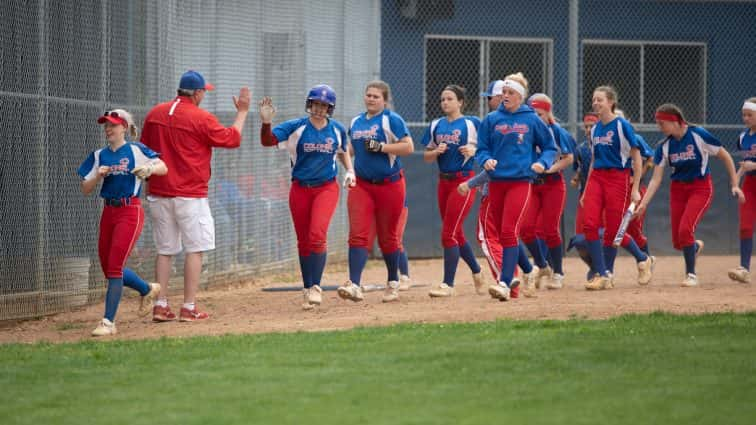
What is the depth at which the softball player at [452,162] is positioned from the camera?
11.6 m

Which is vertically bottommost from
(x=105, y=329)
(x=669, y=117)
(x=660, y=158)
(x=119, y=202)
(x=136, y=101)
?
(x=105, y=329)

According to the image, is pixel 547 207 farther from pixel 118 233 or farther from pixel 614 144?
pixel 118 233

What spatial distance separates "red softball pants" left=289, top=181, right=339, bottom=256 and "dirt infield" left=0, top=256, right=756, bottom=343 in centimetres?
59

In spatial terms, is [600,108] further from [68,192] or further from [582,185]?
[68,192]

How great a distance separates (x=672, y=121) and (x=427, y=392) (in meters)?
6.84

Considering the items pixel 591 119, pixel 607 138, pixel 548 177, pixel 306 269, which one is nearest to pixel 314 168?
pixel 306 269

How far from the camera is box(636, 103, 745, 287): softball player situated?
12.6 metres

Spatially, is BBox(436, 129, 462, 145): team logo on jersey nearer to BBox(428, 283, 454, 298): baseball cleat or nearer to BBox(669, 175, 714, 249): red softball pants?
BBox(428, 283, 454, 298): baseball cleat

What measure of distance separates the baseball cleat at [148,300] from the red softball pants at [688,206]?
5.45 metres

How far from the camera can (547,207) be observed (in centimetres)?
1246

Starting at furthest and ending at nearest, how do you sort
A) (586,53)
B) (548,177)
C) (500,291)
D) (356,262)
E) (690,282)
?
(586,53) → (690,282) → (548,177) → (356,262) → (500,291)

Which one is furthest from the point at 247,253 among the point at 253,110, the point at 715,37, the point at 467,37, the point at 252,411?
the point at 715,37

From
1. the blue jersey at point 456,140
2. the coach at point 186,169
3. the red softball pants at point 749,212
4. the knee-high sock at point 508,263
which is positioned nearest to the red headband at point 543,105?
the blue jersey at point 456,140

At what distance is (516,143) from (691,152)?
2.71 metres
